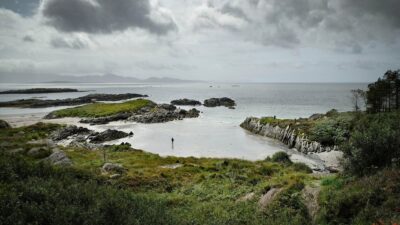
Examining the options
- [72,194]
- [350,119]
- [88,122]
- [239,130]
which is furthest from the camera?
[88,122]

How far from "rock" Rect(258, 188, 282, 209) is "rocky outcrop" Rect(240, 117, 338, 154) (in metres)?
39.1

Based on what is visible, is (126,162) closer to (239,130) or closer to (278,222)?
(278,222)

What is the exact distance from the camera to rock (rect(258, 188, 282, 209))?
15.1 m

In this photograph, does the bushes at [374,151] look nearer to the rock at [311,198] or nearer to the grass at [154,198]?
the rock at [311,198]

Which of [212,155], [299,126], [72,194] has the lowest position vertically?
[212,155]

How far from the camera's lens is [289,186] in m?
15.6

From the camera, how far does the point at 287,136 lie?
61.6 m

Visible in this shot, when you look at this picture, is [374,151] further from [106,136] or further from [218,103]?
[218,103]

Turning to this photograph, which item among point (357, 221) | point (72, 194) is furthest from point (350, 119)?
point (72, 194)

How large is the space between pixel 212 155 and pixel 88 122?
53984 mm

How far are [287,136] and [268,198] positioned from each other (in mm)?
48568

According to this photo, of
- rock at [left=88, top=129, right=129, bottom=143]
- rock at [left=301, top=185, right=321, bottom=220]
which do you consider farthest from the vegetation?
rock at [left=301, top=185, right=321, bottom=220]

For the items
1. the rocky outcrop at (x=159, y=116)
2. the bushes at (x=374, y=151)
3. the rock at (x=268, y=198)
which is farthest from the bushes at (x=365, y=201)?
the rocky outcrop at (x=159, y=116)

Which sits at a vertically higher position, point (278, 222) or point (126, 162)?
point (278, 222)
